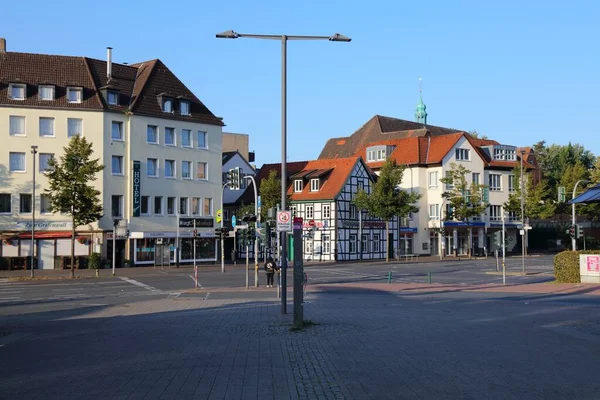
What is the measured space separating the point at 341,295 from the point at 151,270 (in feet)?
80.7

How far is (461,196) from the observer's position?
75000mm

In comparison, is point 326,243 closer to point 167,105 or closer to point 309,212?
point 309,212

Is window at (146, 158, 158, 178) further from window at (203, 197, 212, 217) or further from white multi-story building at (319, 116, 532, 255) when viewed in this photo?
white multi-story building at (319, 116, 532, 255)

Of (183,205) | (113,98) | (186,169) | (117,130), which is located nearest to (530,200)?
(186,169)

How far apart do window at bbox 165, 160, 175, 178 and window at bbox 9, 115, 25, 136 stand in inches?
452

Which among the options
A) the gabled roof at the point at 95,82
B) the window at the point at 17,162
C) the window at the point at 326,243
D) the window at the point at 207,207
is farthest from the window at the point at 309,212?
the window at the point at 17,162

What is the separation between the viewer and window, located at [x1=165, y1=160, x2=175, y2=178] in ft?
191

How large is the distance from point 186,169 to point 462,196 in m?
30.8

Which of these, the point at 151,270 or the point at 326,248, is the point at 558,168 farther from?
the point at 151,270

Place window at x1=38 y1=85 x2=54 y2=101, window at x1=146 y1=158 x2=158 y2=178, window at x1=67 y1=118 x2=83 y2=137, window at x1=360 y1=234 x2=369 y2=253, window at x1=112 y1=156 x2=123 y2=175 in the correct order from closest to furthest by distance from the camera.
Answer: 1. window at x1=38 y1=85 x2=54 y2=101
2. window at x1=67 y1=118 x2=83 y2=137
3. window at x1=112 y1=156 x2=123 y2=175
4. window at x1=146 y1=158 x2=158 y2=178
5. window at x1=360 y1=234 x2=369 y2=253

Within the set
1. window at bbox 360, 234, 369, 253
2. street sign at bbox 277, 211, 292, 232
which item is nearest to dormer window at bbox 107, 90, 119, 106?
window at bbox 360, 234, 369, 253

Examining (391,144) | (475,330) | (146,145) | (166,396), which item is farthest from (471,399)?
(391,144)

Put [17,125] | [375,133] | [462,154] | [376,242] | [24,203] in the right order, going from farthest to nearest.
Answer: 1. [375,133]
2. [462,154]
3. [376,242]
4. [24,203]
5. [17,125]

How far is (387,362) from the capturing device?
38.7ft
